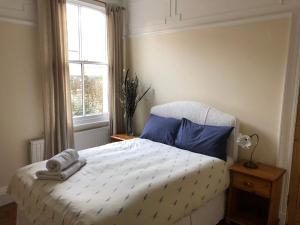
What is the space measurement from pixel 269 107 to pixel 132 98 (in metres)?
1.93

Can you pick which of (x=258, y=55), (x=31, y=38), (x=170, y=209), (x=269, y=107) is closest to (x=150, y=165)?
(x=170, y=209)

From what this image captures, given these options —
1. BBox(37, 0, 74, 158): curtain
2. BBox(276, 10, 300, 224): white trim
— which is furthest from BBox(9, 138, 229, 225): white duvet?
BBox(37, 0, 74, 158): curtain

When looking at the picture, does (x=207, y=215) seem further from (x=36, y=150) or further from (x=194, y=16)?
(x=194, y=16)

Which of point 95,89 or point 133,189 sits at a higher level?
point 95,89

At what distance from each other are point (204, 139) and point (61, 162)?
1.51 metres

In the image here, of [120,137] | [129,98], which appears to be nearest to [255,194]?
[120,137]

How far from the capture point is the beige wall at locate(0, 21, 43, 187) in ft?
9.37

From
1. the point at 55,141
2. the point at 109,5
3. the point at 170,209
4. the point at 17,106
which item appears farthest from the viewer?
the point at 109,5

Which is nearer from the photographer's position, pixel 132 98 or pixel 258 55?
pixel 258 55

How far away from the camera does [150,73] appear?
3.78 m

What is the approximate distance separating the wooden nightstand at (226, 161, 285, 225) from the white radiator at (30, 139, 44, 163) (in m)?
2.32

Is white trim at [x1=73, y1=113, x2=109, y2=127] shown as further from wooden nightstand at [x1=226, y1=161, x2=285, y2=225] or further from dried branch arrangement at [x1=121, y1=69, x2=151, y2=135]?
wooden nightstand at [x1=226, y1=161, x2=285, y2=225]

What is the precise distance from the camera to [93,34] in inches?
146

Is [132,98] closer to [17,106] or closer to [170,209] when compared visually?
[17,106]
